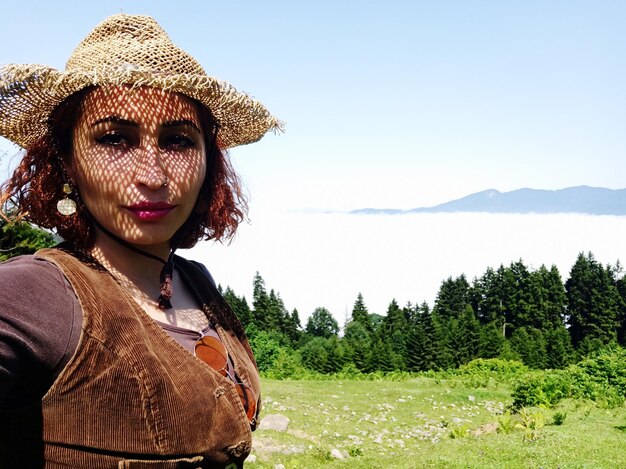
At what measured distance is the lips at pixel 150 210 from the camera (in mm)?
1605

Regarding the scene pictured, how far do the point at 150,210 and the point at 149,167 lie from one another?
13 cm

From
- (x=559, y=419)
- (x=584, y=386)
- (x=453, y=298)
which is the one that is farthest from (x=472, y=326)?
(x=559, y=419)

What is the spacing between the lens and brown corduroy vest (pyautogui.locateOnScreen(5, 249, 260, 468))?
129cm

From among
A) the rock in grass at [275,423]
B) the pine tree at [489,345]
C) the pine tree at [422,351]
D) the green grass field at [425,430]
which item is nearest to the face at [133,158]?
the green grass field at [425,430]

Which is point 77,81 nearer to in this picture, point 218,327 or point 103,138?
point 103,138

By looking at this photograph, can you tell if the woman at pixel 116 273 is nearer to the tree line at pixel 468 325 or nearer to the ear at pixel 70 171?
the ear at pixel 70 171

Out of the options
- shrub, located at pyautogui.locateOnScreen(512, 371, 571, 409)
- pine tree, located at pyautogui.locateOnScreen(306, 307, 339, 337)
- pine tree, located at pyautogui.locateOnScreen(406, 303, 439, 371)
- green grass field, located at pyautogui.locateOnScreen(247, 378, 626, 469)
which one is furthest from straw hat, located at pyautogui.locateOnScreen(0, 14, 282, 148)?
pine tree, located at pyautogui.locateOnScreen(306, 307, 339, 337)

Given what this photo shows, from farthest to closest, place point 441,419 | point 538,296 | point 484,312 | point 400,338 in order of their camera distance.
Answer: point 484,312
point 538,296
point 400,338
point 441,419

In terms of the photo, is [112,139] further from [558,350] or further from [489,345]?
[558,350]

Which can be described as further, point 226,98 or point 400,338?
point 400,338

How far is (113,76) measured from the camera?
149cm

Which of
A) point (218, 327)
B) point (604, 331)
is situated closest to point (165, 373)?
point (218, 327)

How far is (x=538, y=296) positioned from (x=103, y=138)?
4629 centimetres

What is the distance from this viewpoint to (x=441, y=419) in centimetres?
1334
